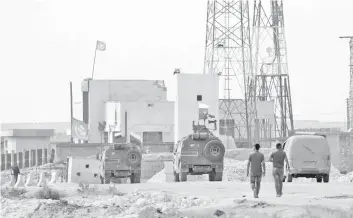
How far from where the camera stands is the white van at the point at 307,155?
3734 centimetres

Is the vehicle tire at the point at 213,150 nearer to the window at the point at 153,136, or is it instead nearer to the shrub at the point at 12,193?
the shrub at the point at 12,193

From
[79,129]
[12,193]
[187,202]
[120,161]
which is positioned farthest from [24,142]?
[187,202]

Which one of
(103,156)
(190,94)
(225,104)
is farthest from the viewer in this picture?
(225,104)

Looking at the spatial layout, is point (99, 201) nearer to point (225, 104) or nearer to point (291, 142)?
point (291, 142)

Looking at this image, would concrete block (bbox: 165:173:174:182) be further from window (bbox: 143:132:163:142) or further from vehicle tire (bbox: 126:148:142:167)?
window (bbox: 143:132:163:142)

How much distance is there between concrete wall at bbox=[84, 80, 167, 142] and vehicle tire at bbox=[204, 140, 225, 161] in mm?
45242

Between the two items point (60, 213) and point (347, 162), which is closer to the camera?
point (60, 213)

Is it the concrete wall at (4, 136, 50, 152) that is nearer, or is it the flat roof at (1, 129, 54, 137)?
the concrete wall at (4, 136, 50, 152)

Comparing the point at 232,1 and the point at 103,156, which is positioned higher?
the point at 232,1

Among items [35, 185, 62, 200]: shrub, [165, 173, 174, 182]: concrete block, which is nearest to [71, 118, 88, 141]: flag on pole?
[165, 173, 174, 182]: concrete block

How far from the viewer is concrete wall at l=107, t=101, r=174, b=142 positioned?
258 feet

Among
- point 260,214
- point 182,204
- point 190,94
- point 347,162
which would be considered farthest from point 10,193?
point 347,162

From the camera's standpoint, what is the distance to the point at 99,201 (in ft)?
96.4

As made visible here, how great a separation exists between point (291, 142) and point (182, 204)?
11.5 metres
